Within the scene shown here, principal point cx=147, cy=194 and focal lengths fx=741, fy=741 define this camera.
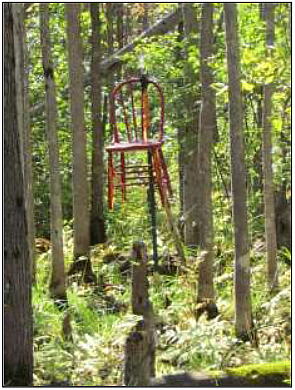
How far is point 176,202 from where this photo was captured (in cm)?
1628

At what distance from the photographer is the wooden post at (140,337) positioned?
5512 millimetres

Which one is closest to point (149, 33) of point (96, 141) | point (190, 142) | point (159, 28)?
point (159, 28)

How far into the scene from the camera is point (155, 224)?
323 inches

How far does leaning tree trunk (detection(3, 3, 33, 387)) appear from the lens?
610 centimetres

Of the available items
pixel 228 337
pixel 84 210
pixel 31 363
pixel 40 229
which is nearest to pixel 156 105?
pixel 40 229

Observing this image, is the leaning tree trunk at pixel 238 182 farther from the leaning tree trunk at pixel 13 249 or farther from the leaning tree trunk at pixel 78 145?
the leaning tree trunk at pixel 78 145

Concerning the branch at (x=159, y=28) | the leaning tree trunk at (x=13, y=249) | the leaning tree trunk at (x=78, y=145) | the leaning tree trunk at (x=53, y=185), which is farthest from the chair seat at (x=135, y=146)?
the branch at (x=159, y=28)

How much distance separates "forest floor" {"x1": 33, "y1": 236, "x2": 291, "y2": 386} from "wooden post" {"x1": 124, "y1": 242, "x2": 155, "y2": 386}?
138 mm

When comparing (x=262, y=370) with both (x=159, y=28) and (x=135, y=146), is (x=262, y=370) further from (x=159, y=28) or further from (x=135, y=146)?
(x=159, y=28)

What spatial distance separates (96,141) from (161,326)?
4880 mm

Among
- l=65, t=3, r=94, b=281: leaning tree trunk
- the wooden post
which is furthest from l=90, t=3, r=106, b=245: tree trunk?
the wooden post

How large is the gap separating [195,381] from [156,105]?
9712 mm

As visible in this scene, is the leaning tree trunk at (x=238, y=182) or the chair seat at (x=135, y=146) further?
the chair seat at (x=135, y=146)

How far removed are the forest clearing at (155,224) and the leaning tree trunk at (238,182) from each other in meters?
0.01
